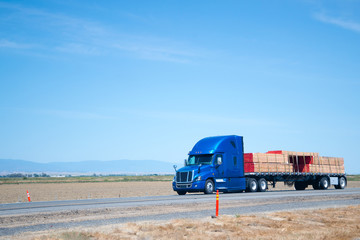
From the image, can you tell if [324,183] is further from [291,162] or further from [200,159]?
[200,159]

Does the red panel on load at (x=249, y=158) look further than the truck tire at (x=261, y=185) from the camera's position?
No

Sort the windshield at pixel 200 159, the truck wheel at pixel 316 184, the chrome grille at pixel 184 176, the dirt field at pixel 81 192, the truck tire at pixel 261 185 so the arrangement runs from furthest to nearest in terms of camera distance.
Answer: the truck wheel at pixel 316 184
the dirt field at pixel 81 192
the truck tire at pixel 261 185
the windshield at pixel 200 159
the chrome grille at pixel 184 176

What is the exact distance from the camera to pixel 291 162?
1521 inches

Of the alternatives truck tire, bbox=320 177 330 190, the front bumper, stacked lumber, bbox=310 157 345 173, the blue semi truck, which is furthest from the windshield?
truck tire, bbox=320 177 330 190

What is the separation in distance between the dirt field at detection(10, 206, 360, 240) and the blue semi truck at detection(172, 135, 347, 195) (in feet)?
48.4

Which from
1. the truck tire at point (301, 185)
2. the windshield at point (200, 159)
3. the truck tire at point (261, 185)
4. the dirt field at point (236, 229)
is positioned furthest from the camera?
the truck tire at point (301, 185)

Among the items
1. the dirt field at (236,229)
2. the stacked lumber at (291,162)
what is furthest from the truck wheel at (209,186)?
the dirt field at (236,229)

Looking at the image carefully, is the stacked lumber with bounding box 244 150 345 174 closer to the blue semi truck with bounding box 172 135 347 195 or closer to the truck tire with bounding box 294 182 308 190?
the blue semi truck with bounding box 172 135 347 195

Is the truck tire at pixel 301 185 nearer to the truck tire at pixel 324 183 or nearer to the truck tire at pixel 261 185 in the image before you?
the truck tire at pixel 324 183

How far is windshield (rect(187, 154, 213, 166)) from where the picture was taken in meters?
31.8

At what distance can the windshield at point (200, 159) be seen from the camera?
3183 cm

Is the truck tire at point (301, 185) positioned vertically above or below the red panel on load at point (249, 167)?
below

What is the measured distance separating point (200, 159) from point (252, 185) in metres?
5.17

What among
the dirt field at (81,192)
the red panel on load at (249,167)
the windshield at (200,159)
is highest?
the windshield at (200,159)
